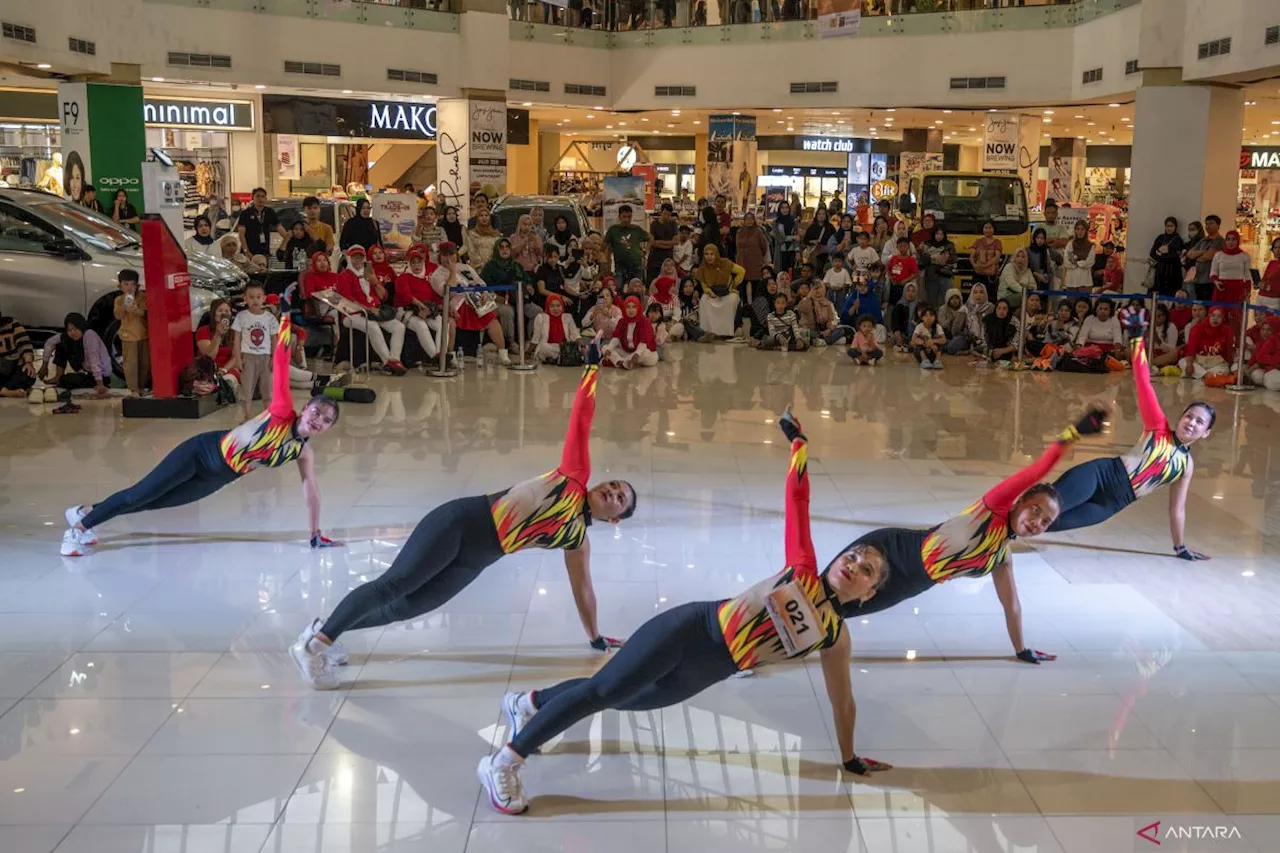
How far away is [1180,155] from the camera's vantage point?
57.8 feet

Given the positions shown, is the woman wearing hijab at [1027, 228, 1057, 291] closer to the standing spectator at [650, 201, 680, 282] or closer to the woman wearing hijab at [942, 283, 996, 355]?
the woman wearing hijab at [942, 283, 996, 355]

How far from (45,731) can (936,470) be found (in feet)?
21.9

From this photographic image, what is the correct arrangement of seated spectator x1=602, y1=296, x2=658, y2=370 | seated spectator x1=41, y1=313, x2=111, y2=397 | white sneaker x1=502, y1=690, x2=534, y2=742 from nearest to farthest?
white sneaker x1=502, y1=690, x2=534, y2=742, seated spectator x1=41, y1=313, x2=111, y2=397, seated spectator x1=602, y1=296, x2=658, y2=370

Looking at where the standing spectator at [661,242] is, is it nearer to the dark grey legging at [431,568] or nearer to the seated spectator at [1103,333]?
the seated spectator at [1103,333]

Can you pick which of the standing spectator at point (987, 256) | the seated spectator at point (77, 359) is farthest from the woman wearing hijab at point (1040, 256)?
the seated spectator at point (77, 359)

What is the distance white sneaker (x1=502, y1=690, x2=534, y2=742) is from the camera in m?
4.74

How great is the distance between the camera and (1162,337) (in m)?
15.1

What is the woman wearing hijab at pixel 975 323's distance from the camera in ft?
51.3

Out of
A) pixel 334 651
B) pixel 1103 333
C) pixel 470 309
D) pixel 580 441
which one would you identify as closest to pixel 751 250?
pixel 470 309

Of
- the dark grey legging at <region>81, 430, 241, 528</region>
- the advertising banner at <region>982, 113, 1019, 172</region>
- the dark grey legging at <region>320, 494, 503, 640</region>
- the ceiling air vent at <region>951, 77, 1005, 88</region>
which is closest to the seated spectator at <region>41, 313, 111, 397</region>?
the dark grey legging at <region>81, 430, 241, 528</region>

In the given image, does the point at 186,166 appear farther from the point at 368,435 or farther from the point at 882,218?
the point at 368,435

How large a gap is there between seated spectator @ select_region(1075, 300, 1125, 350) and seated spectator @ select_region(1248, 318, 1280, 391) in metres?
1.51

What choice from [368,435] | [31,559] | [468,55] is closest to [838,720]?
[31,559]

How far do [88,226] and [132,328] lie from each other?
2.07m
